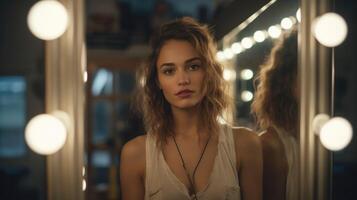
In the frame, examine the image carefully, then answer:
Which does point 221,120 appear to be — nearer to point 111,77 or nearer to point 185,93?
point 185,93

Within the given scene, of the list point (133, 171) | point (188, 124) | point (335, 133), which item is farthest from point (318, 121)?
point (133, 171)

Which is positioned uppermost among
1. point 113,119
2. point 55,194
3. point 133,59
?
point 133,59

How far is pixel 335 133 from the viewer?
68cm

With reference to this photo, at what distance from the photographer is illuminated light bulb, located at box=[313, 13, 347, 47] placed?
69 centimetres

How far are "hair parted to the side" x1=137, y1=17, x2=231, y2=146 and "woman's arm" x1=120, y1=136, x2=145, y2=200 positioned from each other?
→ 0.13 feet

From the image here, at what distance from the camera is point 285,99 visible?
77 cm

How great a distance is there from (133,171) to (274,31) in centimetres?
40

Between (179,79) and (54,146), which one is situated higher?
(179,79)

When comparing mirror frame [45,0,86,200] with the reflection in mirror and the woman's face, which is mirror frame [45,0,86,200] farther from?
the reflection in mirror

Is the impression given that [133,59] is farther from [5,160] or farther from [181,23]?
[5,160]

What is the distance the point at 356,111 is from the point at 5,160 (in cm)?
65

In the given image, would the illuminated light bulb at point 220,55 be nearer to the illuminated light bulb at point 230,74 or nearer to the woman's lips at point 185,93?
the illuminated light bulb at point 230,74

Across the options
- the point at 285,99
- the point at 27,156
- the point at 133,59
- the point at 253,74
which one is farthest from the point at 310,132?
the point at 27,156

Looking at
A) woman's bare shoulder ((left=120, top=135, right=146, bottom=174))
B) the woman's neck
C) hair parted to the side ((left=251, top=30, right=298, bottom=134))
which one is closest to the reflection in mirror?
hair parted to the side ((left=251, top=30, right=298, bottom=134))
